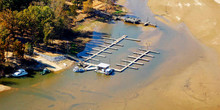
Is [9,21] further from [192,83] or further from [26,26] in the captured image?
[192,83]

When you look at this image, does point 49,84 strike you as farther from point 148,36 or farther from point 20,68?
point 148,36

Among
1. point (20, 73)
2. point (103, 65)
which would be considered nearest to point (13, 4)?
point (20, 73)

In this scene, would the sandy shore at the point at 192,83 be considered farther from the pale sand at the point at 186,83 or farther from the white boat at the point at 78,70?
the white boat at the point at 78,70

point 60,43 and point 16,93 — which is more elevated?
point 60,43

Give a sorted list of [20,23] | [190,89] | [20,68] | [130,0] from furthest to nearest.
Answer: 1. [130,0]
2. [20,23]
3. [20,68]
4. [190,89]

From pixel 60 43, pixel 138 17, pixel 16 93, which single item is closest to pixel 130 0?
pixel 138 17

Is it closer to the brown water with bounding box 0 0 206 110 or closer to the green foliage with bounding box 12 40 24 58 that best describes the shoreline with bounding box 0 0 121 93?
the brown water with bounding box 0 0 206 110

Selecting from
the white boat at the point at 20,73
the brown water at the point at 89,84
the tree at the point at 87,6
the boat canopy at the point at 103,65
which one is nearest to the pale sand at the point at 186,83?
the brown water at the point at 89,84
